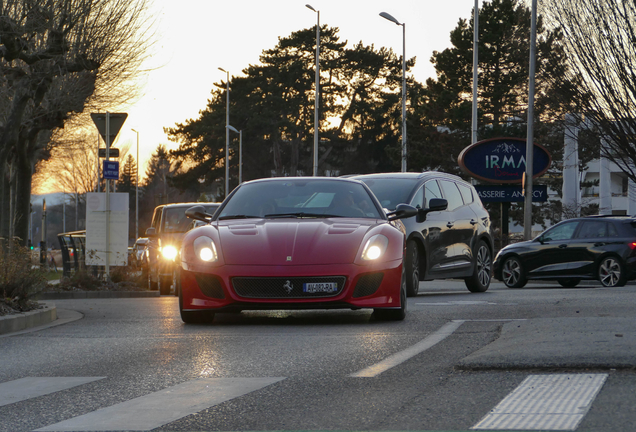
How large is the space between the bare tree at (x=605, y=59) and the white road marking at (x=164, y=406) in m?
21.5

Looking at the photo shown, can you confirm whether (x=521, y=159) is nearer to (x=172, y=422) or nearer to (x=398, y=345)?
(x=398, y=345)

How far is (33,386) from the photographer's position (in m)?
5.61

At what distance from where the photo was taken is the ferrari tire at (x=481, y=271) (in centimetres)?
1423

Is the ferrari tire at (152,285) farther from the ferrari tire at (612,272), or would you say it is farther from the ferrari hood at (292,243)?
the ferrari hood at (292,243)

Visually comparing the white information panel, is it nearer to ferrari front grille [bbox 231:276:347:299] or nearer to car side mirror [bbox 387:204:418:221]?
car side mirror [bbox 387:204:418:221]

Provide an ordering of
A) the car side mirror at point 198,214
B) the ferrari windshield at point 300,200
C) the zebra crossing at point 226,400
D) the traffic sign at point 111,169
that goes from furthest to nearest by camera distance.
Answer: the traffic sign at point 111,169
the car side mirror at point 198,214
the ferrari windshield at point 300,200
the zebra crossing at point 226,400

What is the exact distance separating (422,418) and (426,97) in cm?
5189

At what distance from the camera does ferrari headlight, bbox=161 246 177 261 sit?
17953 mm

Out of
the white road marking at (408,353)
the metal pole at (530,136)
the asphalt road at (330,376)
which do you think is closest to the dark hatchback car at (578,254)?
the metal pole at (530,136)

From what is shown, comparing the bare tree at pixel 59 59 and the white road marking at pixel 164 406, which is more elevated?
the bare tree at pixel 59 59

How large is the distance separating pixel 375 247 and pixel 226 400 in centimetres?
374

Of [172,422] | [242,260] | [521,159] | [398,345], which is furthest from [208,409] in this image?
[521,159]

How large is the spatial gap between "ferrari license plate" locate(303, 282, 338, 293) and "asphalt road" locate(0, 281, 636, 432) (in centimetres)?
36

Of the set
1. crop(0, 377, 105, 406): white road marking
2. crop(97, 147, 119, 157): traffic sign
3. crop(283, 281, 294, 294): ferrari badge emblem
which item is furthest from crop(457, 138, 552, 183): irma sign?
crop(0, 377, 105, 406): white road marking
